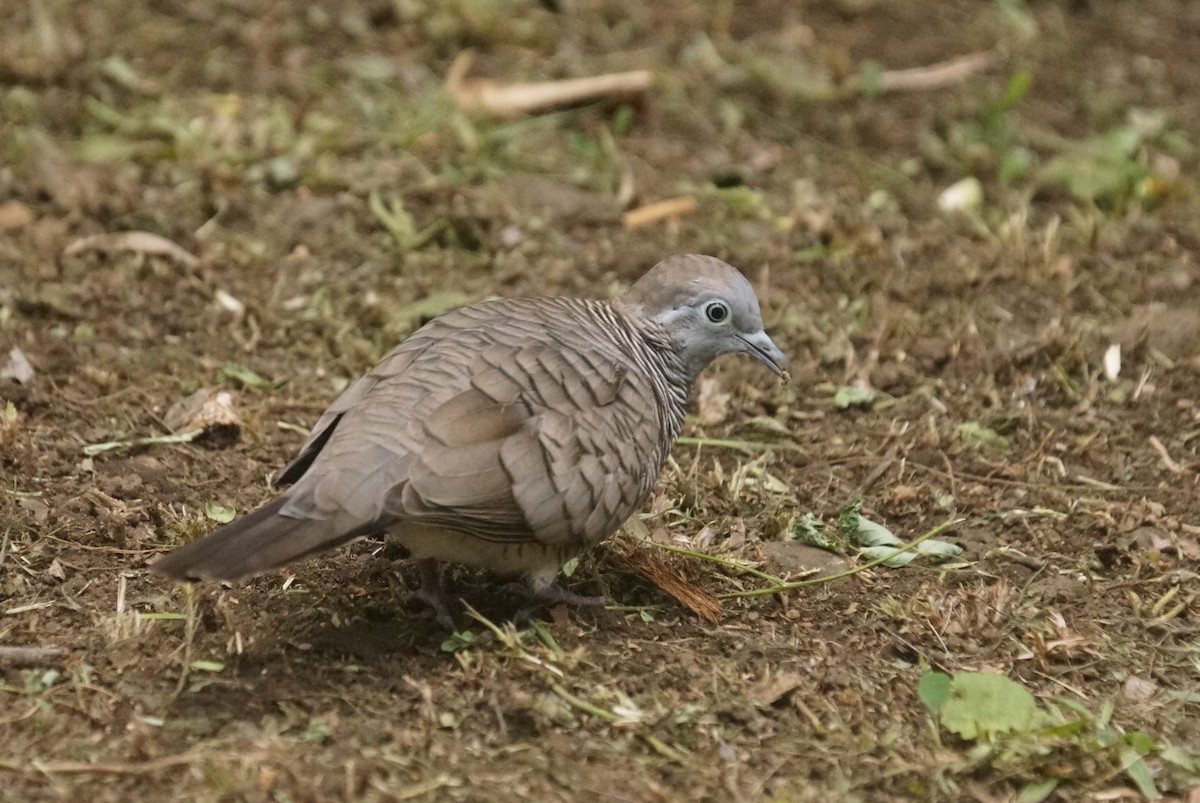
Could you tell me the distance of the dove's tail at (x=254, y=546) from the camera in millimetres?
3223

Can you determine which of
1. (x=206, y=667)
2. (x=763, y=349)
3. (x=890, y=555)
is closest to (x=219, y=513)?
(x=206, y=667)

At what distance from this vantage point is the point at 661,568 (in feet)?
13.6

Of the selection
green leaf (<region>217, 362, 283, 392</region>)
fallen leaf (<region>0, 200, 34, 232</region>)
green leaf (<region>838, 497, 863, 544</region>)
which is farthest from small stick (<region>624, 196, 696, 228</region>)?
fallen leaf (<region>0, 200, 34, 232</region>)

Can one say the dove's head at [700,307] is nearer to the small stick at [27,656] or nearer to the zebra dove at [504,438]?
the zebra dove at [504,438]

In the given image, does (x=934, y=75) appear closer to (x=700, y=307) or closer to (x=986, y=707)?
(x=700, y=307)

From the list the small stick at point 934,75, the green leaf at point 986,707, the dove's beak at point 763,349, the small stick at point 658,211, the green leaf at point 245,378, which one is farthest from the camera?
the small stick at point 934,75

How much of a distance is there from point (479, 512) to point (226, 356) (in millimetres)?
2012

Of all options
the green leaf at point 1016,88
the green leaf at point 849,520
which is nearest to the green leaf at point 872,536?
the green leaf at point 849,520

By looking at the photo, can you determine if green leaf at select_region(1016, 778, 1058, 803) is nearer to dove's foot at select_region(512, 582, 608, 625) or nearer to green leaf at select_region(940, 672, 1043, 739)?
green leaf at select_region(940, 672, 1043, 739)

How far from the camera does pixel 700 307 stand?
4293mm

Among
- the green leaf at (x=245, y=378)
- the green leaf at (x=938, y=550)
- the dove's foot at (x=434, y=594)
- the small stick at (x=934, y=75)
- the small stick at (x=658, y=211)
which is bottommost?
the green leaf at (x=938, y=550)

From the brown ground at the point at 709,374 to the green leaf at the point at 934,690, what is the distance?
0.06 m

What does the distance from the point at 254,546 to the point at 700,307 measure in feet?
5.25

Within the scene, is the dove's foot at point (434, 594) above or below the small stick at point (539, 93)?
below
